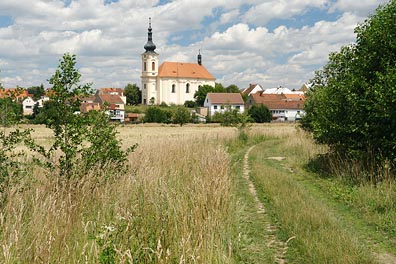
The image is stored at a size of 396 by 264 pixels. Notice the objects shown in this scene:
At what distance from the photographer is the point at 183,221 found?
220 inches

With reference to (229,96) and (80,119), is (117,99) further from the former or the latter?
(80,119)

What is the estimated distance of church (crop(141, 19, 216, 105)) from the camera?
12900 cm

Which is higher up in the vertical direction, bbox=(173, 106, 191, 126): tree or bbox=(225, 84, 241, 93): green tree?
bbox=(225, 84, 241, 93): green tree

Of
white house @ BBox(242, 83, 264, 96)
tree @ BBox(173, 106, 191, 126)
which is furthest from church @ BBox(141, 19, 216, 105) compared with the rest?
tree @ BBox(173, 106, 191, 126)

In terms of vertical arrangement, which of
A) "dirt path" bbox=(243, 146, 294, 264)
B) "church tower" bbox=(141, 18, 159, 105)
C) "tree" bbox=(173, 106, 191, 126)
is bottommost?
"dirt path" bbox=(243, 146, 294, 264)

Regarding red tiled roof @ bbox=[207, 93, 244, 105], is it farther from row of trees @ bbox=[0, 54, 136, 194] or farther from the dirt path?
row of trees @ bbox=[0, 54, 136, 194]

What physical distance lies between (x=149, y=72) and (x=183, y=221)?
12744cm

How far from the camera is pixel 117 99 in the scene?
104 metres

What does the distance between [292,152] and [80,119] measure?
15189 millimetres

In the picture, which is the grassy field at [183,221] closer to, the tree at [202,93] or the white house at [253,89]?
the tree at [202,93]

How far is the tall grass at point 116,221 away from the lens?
4344 mm

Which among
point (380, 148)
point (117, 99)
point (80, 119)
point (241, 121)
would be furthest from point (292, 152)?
point (117, 99)

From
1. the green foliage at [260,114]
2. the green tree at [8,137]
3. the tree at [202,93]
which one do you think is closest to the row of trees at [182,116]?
the green foliage at [260,114]

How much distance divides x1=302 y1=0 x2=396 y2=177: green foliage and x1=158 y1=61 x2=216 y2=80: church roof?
385 feet
